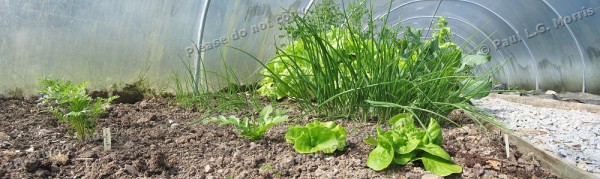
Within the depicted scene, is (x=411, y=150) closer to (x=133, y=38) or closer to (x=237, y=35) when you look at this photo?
(x=133, y=38)

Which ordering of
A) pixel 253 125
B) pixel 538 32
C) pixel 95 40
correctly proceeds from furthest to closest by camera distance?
pixel 538 32
pixel 95 40
pixel 253 125

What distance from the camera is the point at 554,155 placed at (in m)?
1.66

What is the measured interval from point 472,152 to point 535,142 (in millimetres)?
334

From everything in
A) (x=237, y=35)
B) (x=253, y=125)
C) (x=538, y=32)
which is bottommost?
(x=253, y=125)

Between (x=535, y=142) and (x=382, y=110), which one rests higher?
(x=382, y=110)

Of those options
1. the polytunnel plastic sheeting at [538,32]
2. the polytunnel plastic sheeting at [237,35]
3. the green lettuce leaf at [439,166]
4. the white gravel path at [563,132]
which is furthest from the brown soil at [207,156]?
the polytunnel plastic sheeting at [538,32]

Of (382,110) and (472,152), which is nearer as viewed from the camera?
(472,152)

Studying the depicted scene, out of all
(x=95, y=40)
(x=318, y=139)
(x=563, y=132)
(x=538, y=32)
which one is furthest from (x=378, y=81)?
(x=538, y=32)

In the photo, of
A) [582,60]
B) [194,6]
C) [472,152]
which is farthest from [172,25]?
[582,60]

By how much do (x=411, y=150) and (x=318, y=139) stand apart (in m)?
0.30

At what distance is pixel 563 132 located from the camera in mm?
2217

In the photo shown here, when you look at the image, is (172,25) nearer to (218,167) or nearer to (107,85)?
(107,85)

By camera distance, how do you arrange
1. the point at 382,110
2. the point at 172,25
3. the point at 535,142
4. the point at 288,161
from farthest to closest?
1. the point at 172,25
2. the point at 382,110
3. the point at 535,142
4. the point at 288,161

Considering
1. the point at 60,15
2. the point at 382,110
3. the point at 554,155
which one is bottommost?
the point at 554,155
